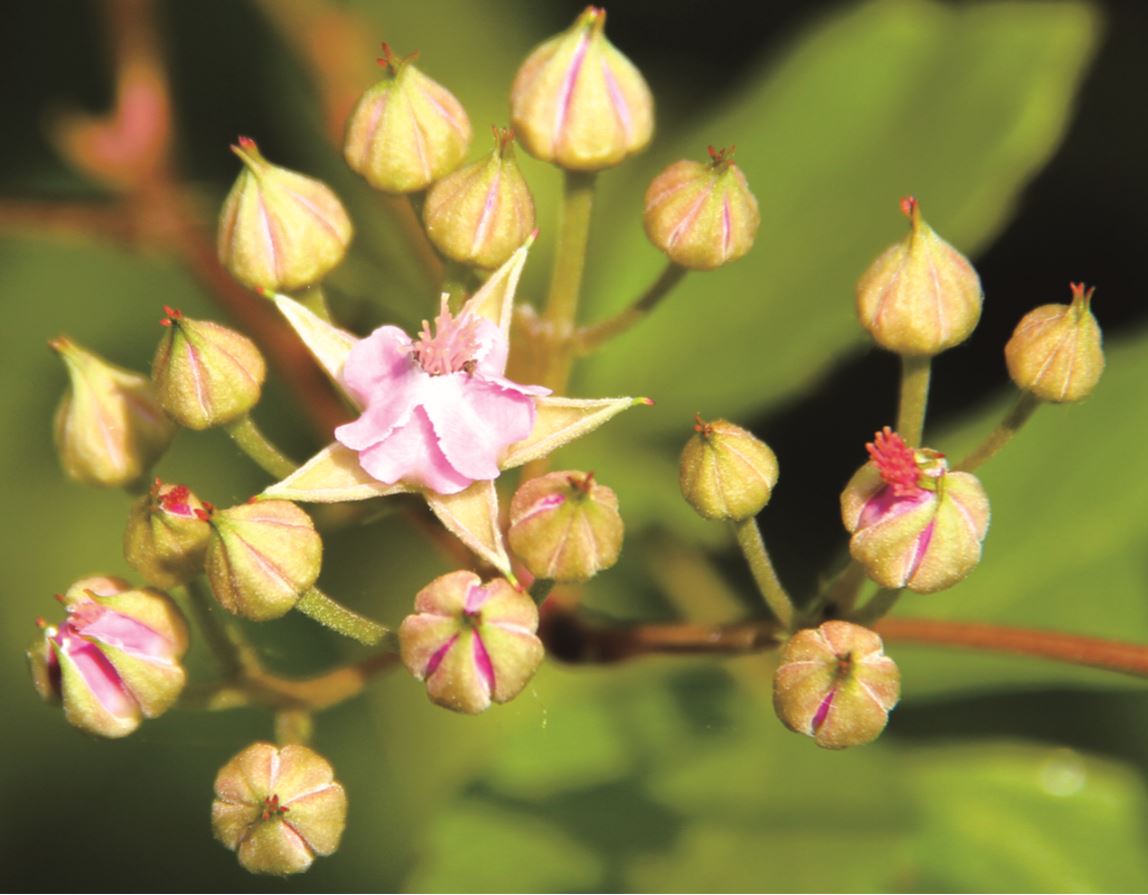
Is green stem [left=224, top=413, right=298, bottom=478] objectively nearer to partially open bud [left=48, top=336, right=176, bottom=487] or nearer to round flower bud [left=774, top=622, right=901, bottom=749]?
partially open bud [left=48, top=336, right=176, bottom=487]

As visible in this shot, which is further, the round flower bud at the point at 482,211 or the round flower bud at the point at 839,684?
the round flower bud at the point at 482,211

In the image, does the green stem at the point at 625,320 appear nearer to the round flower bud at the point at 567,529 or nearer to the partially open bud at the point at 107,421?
the round flower bud at the point at 567,529

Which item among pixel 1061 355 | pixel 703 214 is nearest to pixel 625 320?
pixel 703 214

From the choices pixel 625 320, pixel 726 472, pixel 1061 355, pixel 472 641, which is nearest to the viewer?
pixel 472 641

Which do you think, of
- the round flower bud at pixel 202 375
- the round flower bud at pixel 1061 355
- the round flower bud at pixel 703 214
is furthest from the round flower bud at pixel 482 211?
the round flower bud at pixel 1061 355

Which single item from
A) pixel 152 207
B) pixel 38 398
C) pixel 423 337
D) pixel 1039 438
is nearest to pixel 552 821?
pixel 423 337

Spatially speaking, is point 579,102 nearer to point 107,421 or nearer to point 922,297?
point 922,297
